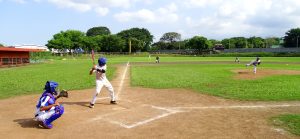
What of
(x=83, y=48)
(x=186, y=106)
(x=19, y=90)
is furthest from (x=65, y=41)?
(x=186, y=106)

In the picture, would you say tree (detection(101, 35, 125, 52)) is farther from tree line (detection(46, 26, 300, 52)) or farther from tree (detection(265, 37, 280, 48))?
tree (detection(265, 37, 280, 48))

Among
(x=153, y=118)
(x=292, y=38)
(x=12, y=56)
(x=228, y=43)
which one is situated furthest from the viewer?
(x=228, y=43)

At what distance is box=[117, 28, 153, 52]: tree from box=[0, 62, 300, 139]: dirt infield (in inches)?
4443

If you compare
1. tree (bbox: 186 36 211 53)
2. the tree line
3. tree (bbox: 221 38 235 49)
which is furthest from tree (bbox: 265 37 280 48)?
tree (bbox: 186 36 211 53)

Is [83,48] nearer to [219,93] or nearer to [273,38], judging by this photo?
[273,38]

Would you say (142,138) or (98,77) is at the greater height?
(98,77)

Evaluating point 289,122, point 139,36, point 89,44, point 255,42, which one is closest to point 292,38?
point 255,42

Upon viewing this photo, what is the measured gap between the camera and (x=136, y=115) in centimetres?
879

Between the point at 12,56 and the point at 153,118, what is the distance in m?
38.5

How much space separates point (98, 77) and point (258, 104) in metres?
5.78

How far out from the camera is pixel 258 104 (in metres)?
10.5

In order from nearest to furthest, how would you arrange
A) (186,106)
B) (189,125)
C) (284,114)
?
(189,125)
(284,114)
(186,106)

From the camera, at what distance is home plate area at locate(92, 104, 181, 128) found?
26.2ft

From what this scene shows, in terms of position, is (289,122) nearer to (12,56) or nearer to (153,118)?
(153,118)
